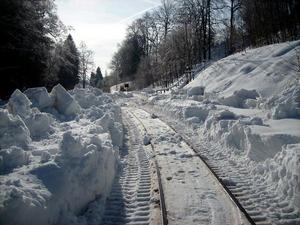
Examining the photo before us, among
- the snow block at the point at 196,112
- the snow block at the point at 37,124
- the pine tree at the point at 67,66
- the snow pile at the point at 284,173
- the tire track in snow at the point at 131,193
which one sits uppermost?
the pine tree at the point at 67,66

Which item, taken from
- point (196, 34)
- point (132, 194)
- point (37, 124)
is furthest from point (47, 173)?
point (196, 34)

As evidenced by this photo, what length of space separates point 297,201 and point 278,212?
0.40m

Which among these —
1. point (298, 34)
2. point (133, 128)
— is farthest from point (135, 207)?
point (298, 34)

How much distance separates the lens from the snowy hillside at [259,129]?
23.2 feet

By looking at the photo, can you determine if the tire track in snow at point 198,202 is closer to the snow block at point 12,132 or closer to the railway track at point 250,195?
the railway track at point 250,195

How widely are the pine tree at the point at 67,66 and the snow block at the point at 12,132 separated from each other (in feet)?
67.6

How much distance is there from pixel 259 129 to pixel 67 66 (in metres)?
24.7

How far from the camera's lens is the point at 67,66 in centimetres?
3272

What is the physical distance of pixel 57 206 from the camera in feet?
19.7

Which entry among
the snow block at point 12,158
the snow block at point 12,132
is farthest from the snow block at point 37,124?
the snow block at point 12,158

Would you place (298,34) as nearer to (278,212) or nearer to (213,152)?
(213,152)

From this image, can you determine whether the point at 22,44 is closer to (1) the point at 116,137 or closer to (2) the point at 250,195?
(1) the point at 116,137

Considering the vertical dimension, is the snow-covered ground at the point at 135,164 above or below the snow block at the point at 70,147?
below

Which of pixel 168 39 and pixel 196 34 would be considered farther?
pixel 168 39
